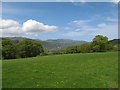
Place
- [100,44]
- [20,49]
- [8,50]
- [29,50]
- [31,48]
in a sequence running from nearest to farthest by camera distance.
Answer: [8,50] < [20,49] < [29,50] < [31,48] < [100,44]

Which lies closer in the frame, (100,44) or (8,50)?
(8,50)

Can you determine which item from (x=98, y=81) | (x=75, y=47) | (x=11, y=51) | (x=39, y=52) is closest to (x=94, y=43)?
(x=75, y=47)

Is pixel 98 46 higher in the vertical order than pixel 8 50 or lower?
higher

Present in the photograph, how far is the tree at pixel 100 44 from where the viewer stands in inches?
5369

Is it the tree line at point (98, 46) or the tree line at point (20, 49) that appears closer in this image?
the tree line at point (20, 49)

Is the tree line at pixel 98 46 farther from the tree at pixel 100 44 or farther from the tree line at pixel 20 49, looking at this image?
the tree line at pixel 20 49

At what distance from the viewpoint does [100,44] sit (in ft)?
447

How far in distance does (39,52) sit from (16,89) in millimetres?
112340

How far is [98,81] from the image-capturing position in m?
26.0

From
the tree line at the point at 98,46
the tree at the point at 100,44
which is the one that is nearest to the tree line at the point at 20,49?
the tree line at the point at 98,46

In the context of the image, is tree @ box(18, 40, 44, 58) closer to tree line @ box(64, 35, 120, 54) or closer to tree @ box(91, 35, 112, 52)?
tree line @ box(64, 35, 120, 54)

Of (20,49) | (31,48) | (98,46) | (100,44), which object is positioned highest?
(100,44)

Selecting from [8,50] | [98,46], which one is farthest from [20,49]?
[98,46]

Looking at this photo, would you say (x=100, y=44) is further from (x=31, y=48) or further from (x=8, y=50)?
(x=8, y=50)
